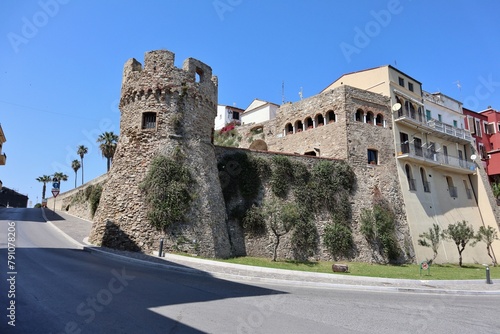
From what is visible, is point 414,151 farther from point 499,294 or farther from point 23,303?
point 23,303

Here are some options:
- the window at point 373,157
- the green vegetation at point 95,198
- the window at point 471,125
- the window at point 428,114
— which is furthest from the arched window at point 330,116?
the window at point 471,125

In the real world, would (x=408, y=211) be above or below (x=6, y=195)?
below

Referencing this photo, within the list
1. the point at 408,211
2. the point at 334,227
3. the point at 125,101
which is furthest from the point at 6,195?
the point at 408,211

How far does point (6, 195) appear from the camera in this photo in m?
64.7

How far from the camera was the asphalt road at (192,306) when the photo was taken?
21.1ft

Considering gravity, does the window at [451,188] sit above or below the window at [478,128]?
below

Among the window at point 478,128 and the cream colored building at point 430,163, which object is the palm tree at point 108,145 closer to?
the cream colored building at point 430,163

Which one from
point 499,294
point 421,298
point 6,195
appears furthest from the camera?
point 6,195

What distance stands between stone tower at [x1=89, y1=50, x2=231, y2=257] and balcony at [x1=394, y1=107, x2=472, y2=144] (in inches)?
767

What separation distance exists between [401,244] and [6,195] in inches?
2808

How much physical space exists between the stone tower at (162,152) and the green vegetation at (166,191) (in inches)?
15.4

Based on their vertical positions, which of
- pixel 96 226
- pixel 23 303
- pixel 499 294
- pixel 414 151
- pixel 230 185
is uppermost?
pixel 414 151

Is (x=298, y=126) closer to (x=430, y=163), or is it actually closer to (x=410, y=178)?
(x=410, y=178)

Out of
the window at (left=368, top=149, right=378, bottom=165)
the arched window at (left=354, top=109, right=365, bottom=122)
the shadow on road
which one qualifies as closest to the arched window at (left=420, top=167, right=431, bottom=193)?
the window at (left=368, top=149, right=378, bottom=165)
